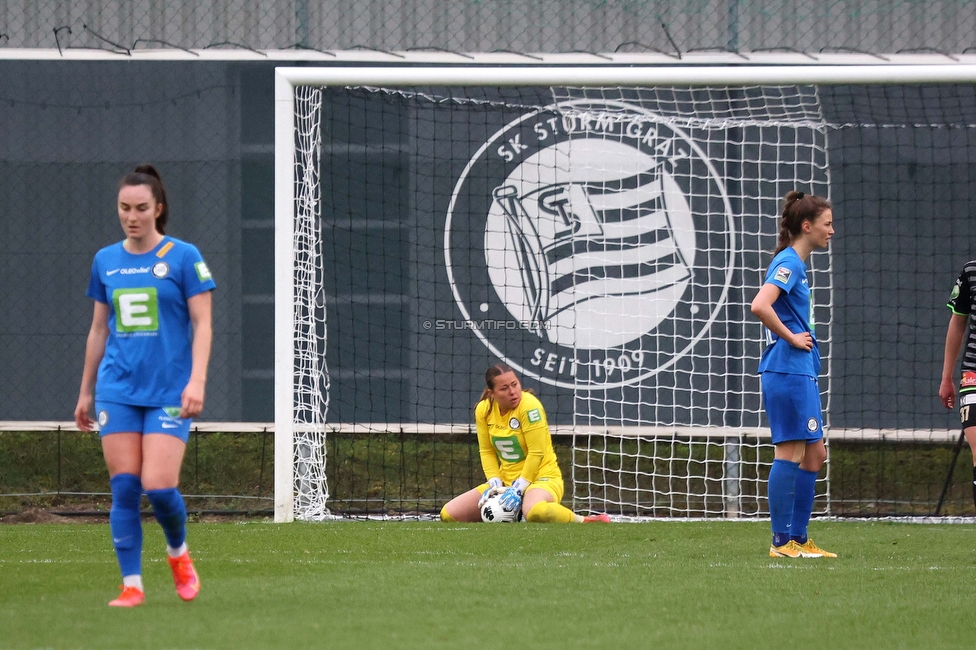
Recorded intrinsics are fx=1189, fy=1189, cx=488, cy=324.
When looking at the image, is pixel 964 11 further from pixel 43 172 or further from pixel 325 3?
pixel 43 172

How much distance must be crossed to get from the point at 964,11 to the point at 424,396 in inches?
206

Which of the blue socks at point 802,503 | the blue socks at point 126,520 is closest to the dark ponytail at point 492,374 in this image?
the blue socks at point 802,503

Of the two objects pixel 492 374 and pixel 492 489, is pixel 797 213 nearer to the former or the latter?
pixel 492 374

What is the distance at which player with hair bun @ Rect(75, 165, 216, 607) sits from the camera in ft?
14.2

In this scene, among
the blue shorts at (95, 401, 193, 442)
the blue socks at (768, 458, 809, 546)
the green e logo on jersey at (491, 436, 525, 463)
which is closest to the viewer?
the blue shorts at (95, 401, 193, 442)

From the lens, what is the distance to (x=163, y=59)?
9125 mm

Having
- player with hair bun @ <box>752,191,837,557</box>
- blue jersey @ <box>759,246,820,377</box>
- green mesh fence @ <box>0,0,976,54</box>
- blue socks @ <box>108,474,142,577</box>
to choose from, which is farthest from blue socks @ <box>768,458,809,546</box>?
green mesh fence @ <box>0,0,976,54</box>

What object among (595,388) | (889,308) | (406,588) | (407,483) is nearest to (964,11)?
(889,308)

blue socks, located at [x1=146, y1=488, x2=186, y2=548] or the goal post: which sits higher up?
the goal post

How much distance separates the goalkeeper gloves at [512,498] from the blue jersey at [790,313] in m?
2.75

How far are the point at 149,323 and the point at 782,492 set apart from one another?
3165mm

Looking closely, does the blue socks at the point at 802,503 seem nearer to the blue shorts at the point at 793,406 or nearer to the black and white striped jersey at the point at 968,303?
the blue shorts at the point at 793,406

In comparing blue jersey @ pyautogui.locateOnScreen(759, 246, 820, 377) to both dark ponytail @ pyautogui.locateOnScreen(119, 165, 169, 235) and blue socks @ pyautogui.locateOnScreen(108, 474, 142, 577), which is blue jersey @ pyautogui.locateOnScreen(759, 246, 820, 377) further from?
blue socks @ pyautogui.locateOnScreen(108, 474, 142, 577)

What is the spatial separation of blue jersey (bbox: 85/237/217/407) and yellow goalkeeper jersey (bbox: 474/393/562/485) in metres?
4.06
